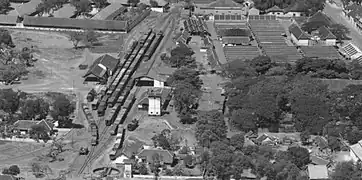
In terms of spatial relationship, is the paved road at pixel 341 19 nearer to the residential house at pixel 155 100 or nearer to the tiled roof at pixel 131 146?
the residential house at pixel 155 100

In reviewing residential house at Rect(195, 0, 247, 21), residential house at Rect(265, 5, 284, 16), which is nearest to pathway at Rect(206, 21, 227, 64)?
residential house at Rect(195, 0, 247, 21)

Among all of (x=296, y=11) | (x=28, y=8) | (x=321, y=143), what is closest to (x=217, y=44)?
(x=296, y=11)

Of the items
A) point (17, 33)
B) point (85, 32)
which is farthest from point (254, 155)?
point (17, 33)

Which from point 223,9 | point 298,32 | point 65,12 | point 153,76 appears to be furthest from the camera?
point 223,9

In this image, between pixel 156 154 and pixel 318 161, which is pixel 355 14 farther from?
pixel 156 154

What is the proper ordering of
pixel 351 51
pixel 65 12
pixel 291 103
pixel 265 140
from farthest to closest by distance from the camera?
pixel 65 12 < pixel 351 51 < pixel 291 103 < pixel 265 140

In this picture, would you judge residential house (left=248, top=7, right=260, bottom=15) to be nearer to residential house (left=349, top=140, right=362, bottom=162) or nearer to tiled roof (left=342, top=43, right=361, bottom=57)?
tiled roof (left=342, top=43, right=361, bottom=57)
